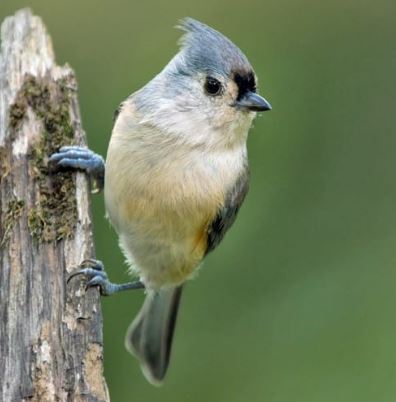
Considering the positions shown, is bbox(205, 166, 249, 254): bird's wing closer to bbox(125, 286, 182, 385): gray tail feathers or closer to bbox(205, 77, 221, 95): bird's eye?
bbox(205, 77, 221, 95): bird's eye

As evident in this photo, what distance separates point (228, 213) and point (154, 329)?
3.25 ft

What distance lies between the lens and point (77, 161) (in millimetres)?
4527

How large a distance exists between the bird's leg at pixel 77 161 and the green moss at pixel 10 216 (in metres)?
0.27

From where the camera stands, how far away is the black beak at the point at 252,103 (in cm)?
445

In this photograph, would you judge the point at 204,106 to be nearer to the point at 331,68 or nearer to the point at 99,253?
the point at 99,253

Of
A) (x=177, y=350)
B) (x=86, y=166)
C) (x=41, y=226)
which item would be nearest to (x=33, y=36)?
(x=86, y=166)

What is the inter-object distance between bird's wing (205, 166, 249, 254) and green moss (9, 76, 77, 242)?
0.65m

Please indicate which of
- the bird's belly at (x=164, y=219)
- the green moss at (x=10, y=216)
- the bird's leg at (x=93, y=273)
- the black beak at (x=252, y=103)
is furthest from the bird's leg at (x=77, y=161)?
the black beak at (x=252, y=103)

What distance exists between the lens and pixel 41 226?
418 centimetres

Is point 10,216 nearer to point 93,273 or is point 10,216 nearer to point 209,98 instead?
point 93,273

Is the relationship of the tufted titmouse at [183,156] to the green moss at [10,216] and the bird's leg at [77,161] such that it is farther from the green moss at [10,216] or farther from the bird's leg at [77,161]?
the green moss at [10,216]

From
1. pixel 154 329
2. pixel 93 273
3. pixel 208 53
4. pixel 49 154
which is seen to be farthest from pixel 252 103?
pixel 154 329

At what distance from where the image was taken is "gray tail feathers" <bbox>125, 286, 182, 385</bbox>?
526 cm

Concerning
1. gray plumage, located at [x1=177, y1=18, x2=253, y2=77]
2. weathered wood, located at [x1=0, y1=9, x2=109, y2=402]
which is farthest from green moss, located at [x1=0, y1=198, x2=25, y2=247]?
gray plumage, located at [x1=177, y1=18, x2=253, y2=77]
